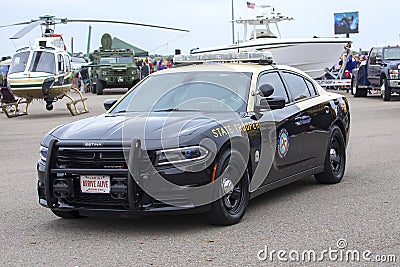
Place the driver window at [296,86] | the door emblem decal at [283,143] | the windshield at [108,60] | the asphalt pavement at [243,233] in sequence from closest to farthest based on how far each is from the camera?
the asphalt pavement at [243,233], the door emblem decal at [283,143], the driver window at [296,86], the windshield at [108,60]

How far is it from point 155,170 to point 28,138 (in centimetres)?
1062

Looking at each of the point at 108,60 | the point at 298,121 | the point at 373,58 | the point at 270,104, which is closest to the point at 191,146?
the point at 270,104

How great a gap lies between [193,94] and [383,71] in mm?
19173

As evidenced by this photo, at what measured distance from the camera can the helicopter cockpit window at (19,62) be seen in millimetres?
23156

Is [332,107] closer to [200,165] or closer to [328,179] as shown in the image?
[328,179]

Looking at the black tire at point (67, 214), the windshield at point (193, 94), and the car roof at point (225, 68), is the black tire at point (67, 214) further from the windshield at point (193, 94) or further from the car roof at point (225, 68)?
the car roof at point (225, 68)

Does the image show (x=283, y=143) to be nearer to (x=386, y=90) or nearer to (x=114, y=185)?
(x=114, y=185)

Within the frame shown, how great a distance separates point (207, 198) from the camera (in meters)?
6.38

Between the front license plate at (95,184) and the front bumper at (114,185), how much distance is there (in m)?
0.04

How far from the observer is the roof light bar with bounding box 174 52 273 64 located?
856 centimetres

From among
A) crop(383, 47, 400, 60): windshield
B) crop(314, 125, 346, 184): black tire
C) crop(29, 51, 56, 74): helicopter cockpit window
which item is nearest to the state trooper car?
crop(314, 125, 346, 184): black tire

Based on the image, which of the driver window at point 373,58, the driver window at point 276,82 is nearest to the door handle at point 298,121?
the driver window at point 276,82

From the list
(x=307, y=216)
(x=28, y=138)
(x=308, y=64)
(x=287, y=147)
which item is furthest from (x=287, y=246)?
(x=308, y=64)

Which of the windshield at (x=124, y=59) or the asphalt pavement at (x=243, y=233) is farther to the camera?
the windshield at (x=124, y=59)
